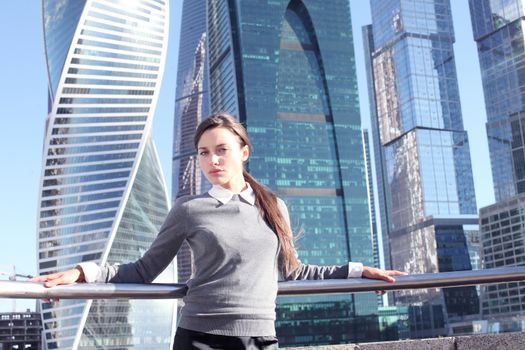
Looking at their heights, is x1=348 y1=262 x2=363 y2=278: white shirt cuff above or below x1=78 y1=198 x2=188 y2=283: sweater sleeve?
below

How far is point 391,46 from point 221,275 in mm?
170325

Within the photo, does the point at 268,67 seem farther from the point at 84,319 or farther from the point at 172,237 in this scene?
the point at 172,237

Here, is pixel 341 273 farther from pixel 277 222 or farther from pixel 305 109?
pixel 305 109

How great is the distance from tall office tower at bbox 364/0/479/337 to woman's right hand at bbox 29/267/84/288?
140m

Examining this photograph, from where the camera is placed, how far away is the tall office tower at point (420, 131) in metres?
149

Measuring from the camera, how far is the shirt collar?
110 inches

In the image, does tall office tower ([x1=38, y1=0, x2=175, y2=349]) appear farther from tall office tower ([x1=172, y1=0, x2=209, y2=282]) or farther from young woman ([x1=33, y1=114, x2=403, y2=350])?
tall office tower ([x1=172, y1=0, x2=209, y2=282])

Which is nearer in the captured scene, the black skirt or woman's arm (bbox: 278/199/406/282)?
the black skirt

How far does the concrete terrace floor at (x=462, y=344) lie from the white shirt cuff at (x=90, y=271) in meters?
1.29

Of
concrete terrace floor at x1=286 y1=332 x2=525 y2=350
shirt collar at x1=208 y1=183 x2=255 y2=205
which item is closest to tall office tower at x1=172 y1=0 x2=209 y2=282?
concrete terrace floor at x1=286 y1=332 x2=525 y2=350

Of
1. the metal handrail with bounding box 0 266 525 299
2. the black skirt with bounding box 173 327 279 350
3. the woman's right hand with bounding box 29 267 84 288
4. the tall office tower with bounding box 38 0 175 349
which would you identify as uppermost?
the tall office tower with bounding box 38 0 175 349

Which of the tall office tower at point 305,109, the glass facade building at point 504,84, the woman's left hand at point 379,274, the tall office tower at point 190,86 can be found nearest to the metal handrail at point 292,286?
the woman's left hand at point 379,274

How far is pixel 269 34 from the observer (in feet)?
361

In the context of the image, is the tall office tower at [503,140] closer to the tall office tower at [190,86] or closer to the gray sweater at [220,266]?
the tall office tower at [190,86]
